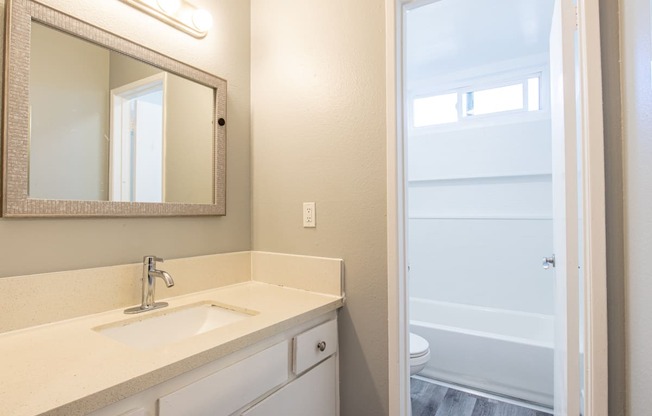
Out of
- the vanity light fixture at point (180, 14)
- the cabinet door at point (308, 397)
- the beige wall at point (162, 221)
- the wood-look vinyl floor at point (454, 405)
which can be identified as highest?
the vanity light fixture at point (180, 14)

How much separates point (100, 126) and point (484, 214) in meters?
2.75

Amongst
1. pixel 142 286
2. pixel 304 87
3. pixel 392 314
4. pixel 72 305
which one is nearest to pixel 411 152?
pixel 304 87

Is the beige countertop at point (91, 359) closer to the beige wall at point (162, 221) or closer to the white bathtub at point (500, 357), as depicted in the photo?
the beige wall at point (162, 221)

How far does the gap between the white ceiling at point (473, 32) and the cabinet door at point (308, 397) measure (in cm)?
200

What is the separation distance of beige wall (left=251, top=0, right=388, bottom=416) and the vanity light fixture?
0.30 metres

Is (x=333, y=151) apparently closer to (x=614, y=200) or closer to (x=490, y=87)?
(x=614, y=200)

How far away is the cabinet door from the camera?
3.13 ft

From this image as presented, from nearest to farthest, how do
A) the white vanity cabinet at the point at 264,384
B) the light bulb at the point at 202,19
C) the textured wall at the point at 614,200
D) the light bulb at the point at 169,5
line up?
the white vanity cabinet at the point at 264,384
the textured wall at the point at 614,200
the light bulb at the point at 169,5
the light bulb at the point at 202,19

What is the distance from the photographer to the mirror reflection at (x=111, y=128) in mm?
948

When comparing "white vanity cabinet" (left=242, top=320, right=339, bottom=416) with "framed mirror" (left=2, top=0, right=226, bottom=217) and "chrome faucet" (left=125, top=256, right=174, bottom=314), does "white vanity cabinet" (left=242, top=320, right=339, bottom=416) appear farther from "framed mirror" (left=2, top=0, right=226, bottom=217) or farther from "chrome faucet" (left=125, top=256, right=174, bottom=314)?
"framed mirror" (left=2, top=0, right=226, bottom=217)

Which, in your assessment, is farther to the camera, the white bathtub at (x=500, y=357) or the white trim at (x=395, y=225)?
the white bathtub at (x=500, y=357)

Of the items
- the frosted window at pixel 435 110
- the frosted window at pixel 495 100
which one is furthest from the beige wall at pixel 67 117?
the frosted window at pixel 495 100

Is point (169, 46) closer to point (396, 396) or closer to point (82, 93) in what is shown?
point (82, 93)

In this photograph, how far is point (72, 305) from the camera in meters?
0.98
